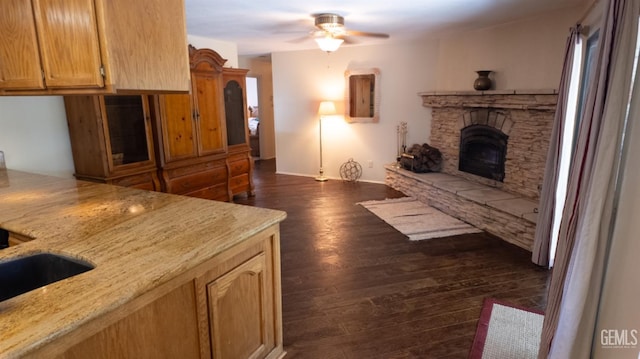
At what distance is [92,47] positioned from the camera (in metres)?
1.68

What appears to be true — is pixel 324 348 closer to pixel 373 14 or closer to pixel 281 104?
pixel 373 14

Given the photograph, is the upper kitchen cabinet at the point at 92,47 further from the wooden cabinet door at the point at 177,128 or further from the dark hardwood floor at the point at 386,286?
the wooden cabinet door at the point at 177,128

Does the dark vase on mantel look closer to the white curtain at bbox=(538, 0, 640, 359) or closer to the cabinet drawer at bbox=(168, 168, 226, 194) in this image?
the white curtain at bbox=(538, 0, 640, 359)

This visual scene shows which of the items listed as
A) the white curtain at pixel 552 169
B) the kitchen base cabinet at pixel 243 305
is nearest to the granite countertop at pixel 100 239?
the kitchen base cabinet at pixel 243 305

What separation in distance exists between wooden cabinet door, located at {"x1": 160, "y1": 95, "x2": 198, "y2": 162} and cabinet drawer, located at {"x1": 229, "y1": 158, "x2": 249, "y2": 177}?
0.69m

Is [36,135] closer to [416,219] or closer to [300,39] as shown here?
[300,39]

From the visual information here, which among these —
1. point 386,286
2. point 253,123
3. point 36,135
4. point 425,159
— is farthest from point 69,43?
point 253,123

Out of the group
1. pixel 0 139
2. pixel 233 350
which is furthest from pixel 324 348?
pixel 0 139

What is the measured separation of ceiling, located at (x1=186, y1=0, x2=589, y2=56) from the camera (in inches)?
134

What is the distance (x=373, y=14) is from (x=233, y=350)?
339 centimetres

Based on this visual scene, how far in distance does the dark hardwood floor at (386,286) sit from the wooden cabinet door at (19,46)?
2022mm

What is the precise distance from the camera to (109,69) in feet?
5.51

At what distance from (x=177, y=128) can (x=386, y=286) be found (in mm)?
2900

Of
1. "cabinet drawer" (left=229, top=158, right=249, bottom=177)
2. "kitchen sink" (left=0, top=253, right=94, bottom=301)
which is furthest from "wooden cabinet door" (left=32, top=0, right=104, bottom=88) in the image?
"cabinet drawer" (left=229, top=158, right=249, bottom=177)
